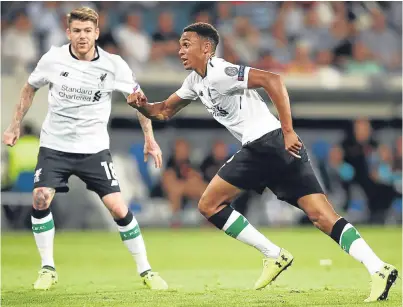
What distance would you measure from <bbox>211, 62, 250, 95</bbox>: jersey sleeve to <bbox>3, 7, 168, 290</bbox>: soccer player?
136cm

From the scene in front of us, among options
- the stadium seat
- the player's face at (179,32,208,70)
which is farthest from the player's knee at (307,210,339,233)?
the stadium seat

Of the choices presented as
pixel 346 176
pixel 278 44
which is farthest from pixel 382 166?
pixel 278 44

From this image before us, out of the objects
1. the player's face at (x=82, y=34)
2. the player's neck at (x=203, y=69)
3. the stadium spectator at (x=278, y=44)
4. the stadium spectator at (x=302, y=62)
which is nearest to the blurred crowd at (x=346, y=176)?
the stadium spectator at (x=302, y=62)

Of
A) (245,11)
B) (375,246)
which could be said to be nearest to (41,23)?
(245,11)

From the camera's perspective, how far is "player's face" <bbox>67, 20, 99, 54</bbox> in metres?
9.47

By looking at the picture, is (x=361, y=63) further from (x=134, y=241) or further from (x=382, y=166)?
(x=134, y=241)

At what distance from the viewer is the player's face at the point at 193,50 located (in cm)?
876

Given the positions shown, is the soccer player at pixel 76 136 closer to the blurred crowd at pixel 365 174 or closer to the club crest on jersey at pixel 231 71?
the club crest on jersey at pixel 231 71

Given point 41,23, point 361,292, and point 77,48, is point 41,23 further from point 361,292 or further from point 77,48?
point 361,292

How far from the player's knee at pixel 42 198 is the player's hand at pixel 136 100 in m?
1.35

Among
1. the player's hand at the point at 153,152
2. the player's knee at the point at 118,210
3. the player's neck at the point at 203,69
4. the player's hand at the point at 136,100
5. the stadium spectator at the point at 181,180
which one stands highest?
the player's neck at the point at 203,69

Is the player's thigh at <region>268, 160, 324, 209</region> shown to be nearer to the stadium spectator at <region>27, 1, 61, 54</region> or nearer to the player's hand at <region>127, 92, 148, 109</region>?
the player's hand at <region>127, 92, 148, 109</region>

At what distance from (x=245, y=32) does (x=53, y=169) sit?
14.3 meters

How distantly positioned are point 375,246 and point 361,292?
22.0 ft
